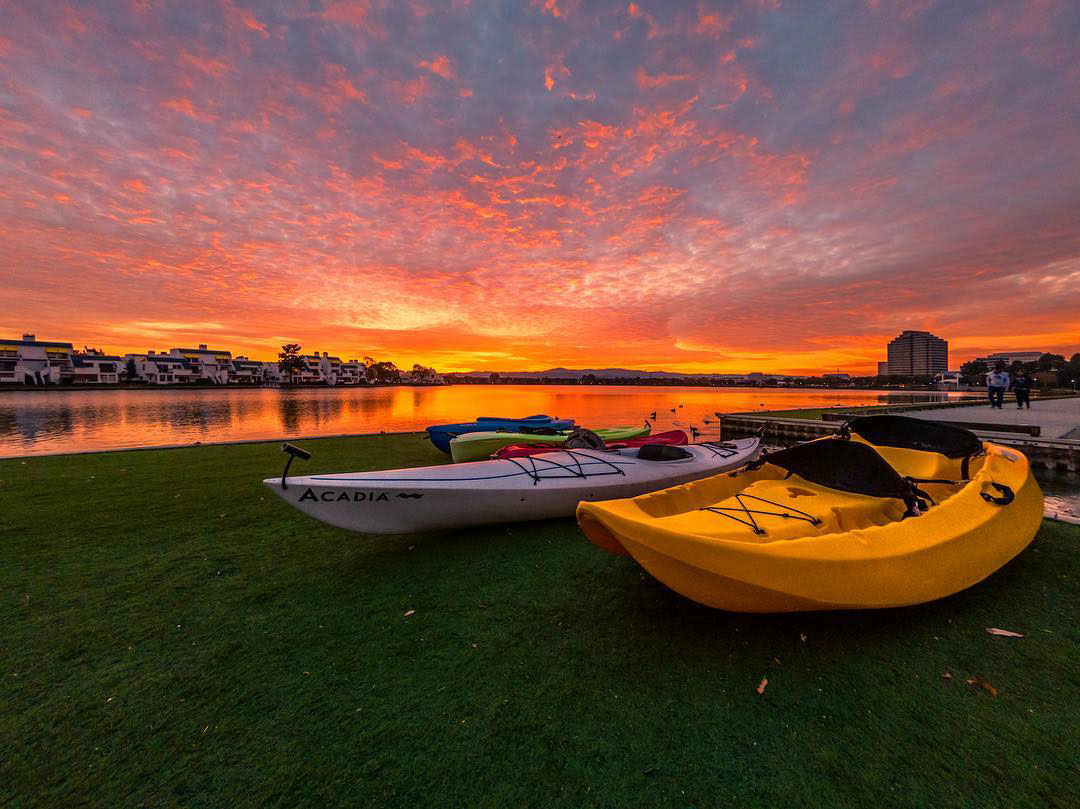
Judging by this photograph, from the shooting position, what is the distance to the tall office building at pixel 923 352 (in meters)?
146

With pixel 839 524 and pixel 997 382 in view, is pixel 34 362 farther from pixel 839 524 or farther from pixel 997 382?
pixel 997 382

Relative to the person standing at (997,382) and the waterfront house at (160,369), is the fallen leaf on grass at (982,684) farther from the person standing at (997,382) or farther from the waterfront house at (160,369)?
the waterfront house at (160,369)

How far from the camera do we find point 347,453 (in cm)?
1073

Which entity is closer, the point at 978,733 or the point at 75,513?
the point at 978,733

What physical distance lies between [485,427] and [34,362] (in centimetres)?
10322

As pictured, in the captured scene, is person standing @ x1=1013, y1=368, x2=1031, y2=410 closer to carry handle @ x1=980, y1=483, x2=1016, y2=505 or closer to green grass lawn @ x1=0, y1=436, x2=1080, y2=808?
green grass lawn @ x1=0, y1=436, x2=1080, y2=808

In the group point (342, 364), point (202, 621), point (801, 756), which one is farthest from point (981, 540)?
point (342, 364)

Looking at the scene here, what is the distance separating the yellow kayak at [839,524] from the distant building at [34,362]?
348 feet

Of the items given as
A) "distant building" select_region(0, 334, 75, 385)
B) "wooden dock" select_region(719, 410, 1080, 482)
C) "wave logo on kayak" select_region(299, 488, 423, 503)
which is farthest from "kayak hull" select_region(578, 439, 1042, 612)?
"distant building" select_region(0, 334, 75, 385)

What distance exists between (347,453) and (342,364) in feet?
364

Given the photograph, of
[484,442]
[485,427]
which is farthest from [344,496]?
[485,427]

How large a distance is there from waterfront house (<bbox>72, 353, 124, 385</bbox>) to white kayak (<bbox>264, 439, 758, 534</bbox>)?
345ft

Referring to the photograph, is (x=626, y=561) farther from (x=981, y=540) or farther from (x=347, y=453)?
(x=347, y=453)

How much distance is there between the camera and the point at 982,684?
96.3 inches
